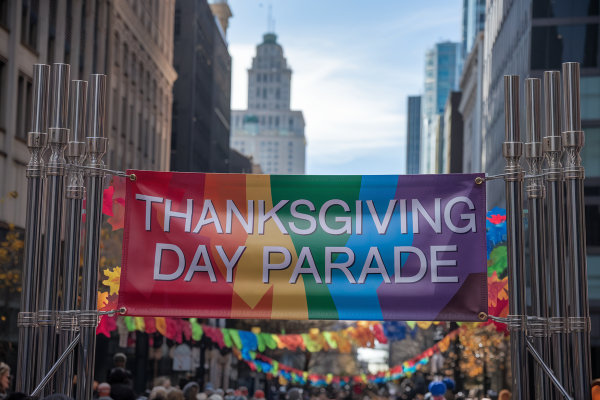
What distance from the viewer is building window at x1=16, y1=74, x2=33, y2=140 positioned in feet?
83.3

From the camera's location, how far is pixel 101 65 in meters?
36.3

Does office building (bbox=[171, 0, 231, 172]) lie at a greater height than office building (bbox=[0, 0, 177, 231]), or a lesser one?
greater

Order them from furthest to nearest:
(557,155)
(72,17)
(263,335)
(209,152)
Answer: (209,152) < (72,17) < (263,335) < (557,155)

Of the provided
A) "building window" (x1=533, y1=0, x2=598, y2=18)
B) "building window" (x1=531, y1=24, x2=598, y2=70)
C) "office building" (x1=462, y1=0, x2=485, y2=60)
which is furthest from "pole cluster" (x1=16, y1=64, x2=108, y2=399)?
"office building" (x1=462, y1=0, x2=485, y2=60)

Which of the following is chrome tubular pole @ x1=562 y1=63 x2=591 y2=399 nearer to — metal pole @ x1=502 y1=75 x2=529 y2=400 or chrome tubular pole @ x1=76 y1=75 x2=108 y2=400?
metal pole @ x1=502 y1=75 x2=529 y2=400

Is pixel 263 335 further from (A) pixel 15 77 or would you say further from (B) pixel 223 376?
(B) pixel 223 376

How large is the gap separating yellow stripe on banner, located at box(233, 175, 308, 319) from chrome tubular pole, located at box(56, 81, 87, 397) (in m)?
1.36

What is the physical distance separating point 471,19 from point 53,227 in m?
124

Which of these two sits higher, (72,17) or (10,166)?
(72,17)

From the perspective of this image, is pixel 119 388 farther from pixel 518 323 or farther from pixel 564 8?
pixel 564 8

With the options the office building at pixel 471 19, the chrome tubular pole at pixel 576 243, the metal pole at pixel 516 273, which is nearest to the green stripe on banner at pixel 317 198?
the metal pole at pixel 516 273

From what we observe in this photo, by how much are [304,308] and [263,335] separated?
2179 cm

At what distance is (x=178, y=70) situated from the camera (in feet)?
241

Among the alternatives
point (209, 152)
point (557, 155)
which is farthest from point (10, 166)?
point (209, 152)
